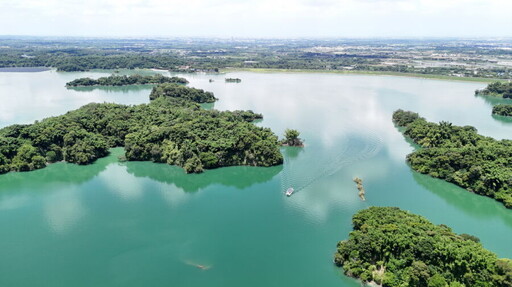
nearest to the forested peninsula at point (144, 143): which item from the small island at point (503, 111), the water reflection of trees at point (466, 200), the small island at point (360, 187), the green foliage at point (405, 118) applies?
the small island at point (360, 187)

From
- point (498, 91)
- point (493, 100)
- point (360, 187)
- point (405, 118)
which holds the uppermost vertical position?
point (498, 91)

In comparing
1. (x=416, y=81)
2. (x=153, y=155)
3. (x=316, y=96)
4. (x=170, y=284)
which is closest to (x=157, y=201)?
(x=153, y=155)

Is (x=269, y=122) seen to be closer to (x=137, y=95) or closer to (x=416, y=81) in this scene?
(x=137, y=95)

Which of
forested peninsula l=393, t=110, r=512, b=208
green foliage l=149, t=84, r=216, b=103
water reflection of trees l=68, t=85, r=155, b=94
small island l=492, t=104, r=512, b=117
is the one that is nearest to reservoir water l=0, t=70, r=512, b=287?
forested peninsula l=393, t=110, r=512, b=208

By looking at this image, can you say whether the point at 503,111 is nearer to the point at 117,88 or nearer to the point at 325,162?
the point at 325,162

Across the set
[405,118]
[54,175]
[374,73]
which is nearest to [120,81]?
[54,175]

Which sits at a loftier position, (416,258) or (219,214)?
(416,258)

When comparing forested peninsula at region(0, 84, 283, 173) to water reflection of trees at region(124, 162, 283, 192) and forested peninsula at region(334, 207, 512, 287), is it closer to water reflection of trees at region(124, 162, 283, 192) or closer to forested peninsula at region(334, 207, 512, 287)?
water reflection of trees at region(124, 162, 283, 192)
